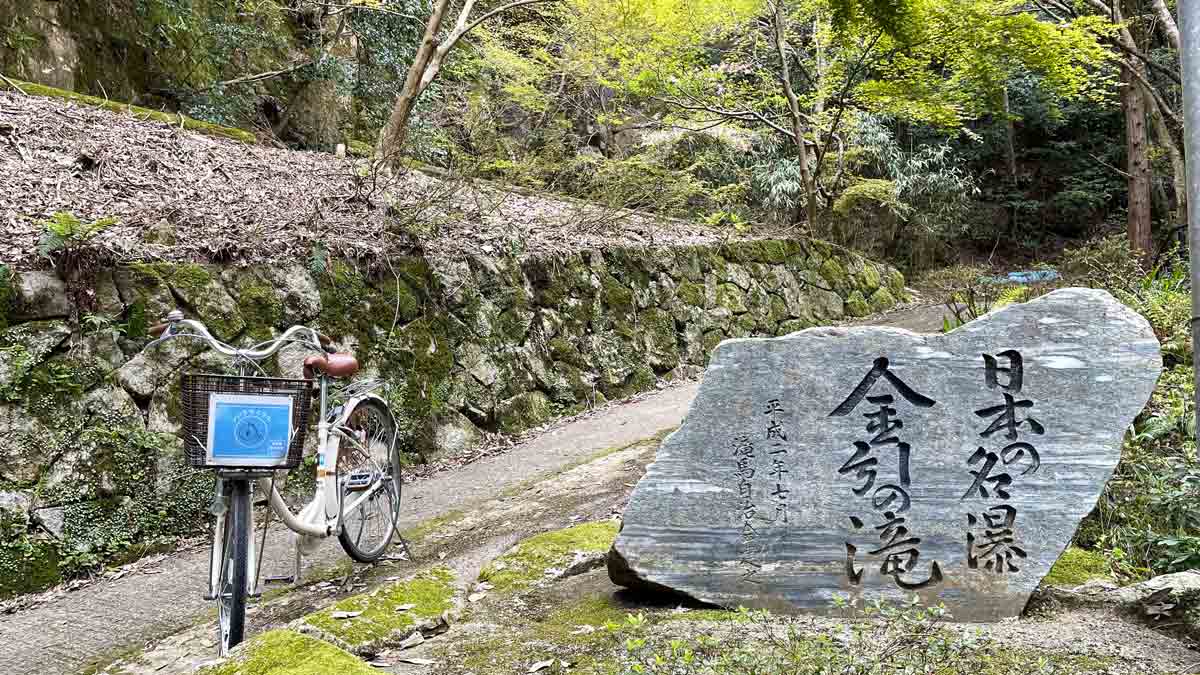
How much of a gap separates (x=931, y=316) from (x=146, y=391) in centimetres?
1139

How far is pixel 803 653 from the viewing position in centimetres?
250

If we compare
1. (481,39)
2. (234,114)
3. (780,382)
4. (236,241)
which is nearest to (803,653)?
(780,382)

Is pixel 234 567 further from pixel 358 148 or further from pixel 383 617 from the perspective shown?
pixel 358 148

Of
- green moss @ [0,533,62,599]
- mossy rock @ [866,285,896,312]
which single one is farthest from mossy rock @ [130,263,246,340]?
mossy rock @ [866,285,896,312]

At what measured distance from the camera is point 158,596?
3900mm

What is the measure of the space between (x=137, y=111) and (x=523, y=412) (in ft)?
16.0

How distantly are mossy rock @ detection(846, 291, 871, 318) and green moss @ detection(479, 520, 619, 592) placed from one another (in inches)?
398

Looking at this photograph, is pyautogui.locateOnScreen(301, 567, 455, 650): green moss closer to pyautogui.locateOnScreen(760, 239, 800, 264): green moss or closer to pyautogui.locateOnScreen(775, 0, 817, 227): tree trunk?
pyautogui.locateOnScreen(760, 239, 800, 264): green moss

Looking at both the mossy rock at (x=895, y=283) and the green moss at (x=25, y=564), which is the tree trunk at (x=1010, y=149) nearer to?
the mossy rock at (x=895, y=283)

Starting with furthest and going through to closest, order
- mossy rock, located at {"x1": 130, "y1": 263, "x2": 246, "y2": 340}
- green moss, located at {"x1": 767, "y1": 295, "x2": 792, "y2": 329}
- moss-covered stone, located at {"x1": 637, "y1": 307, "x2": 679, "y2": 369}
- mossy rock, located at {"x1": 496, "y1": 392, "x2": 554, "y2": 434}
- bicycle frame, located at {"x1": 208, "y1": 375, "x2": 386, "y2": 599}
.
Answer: green moss, located at {"x1": 767, "y1": 295, "x2": 792, "y2": 329} < moss-covered stone, located at {"x1": 637, "y1": 307, "x2": 679, "y2": 369} < mossy rock, located at {"x1": 496, "y1": 392, "x2": 554, "y2": 434} < mossy rock, located at {"x1": 130, "y1": 263, "x2": 246, "y2": 340} < bicycle frame, located at {"x1": 208, "y1": 375, "x2": 386, "y2": 599}

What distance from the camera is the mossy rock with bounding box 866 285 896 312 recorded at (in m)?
14.1

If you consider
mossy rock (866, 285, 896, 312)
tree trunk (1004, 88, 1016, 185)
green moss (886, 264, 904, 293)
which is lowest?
mossy rock (866, 285, 896, 312)

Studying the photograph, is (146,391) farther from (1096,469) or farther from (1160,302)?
(1160,302)

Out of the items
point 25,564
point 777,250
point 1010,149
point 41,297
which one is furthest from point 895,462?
point 1010,149
